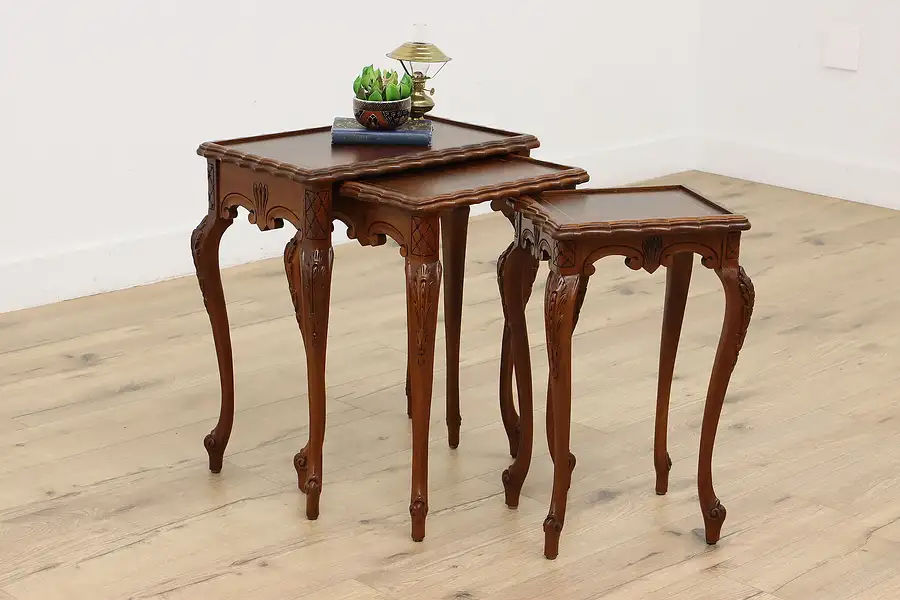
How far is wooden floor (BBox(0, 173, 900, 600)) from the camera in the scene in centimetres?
212

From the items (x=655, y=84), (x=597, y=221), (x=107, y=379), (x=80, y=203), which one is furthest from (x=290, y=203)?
(x=655, y=84)

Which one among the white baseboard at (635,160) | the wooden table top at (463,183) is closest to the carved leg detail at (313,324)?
the wooden table top at (463,183)

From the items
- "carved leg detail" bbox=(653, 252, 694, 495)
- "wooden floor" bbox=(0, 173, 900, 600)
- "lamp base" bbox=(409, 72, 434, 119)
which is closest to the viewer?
"wooden floor" bbox=(0, 173, 900, 600)

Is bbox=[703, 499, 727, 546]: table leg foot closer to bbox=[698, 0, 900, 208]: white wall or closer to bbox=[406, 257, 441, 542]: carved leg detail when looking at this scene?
bbox=[406, 257, 441, 542]: carved leg detail

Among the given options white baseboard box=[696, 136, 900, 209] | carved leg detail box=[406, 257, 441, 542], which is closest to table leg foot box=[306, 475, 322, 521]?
carved leg detail box=[406, 257, 441, 542]

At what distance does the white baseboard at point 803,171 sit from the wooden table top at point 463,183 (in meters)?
2.60

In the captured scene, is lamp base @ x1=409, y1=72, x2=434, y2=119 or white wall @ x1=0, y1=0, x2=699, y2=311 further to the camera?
white wall @ x1=0, y1=0, x2=699, y2=311

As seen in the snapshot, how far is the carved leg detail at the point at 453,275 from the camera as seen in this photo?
8.13 feet

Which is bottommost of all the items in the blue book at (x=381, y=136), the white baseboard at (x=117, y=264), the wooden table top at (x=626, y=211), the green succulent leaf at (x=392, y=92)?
the white baseboard at (x=117, y=264)

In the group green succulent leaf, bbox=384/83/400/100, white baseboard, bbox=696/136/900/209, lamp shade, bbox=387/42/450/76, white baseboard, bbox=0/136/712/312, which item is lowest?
white baseboard, bbox=0/136/712/312

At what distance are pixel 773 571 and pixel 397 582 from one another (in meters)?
0.61

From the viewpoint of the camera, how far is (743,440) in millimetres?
2645

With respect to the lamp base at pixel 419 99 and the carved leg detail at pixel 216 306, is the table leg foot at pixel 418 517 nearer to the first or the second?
the carved leg detail at pixel 216 306

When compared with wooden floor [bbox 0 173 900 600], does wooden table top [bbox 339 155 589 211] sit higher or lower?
higher
